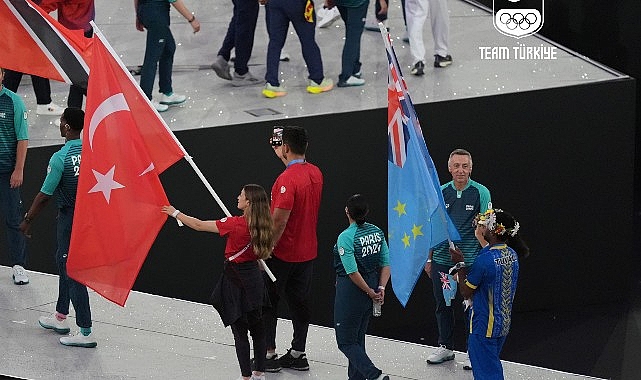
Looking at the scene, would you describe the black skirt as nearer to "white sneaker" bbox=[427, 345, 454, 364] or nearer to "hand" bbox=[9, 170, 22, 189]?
"white sneaker" bbox=[427, 345, 454, 364]

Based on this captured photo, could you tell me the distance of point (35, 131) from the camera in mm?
10219

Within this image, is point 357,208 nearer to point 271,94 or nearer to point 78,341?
point 78,341

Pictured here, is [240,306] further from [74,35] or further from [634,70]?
[634,70]

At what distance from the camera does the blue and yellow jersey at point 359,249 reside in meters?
7.02

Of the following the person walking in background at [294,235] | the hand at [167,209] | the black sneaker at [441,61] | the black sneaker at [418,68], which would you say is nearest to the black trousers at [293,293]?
the person walking in background at [294,235]

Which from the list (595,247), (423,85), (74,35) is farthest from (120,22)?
(595,247)

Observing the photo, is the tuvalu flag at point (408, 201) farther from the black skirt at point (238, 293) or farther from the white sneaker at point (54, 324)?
the white sneaker at point (54, 324)

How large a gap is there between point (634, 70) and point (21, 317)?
22.8 feet

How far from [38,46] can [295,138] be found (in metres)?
1.84

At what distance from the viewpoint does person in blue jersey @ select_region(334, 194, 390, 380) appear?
7.02 m

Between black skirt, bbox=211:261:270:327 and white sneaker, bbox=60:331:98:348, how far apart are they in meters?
1.33

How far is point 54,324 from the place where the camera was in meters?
8.16

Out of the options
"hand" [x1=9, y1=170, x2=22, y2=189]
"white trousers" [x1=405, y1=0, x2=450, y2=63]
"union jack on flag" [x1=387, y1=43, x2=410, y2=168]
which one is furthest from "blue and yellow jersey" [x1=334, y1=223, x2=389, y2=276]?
"white trousers" [x1=405, y1=0, x2=450, y2=63]

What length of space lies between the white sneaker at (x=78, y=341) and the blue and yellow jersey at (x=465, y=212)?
230cm
